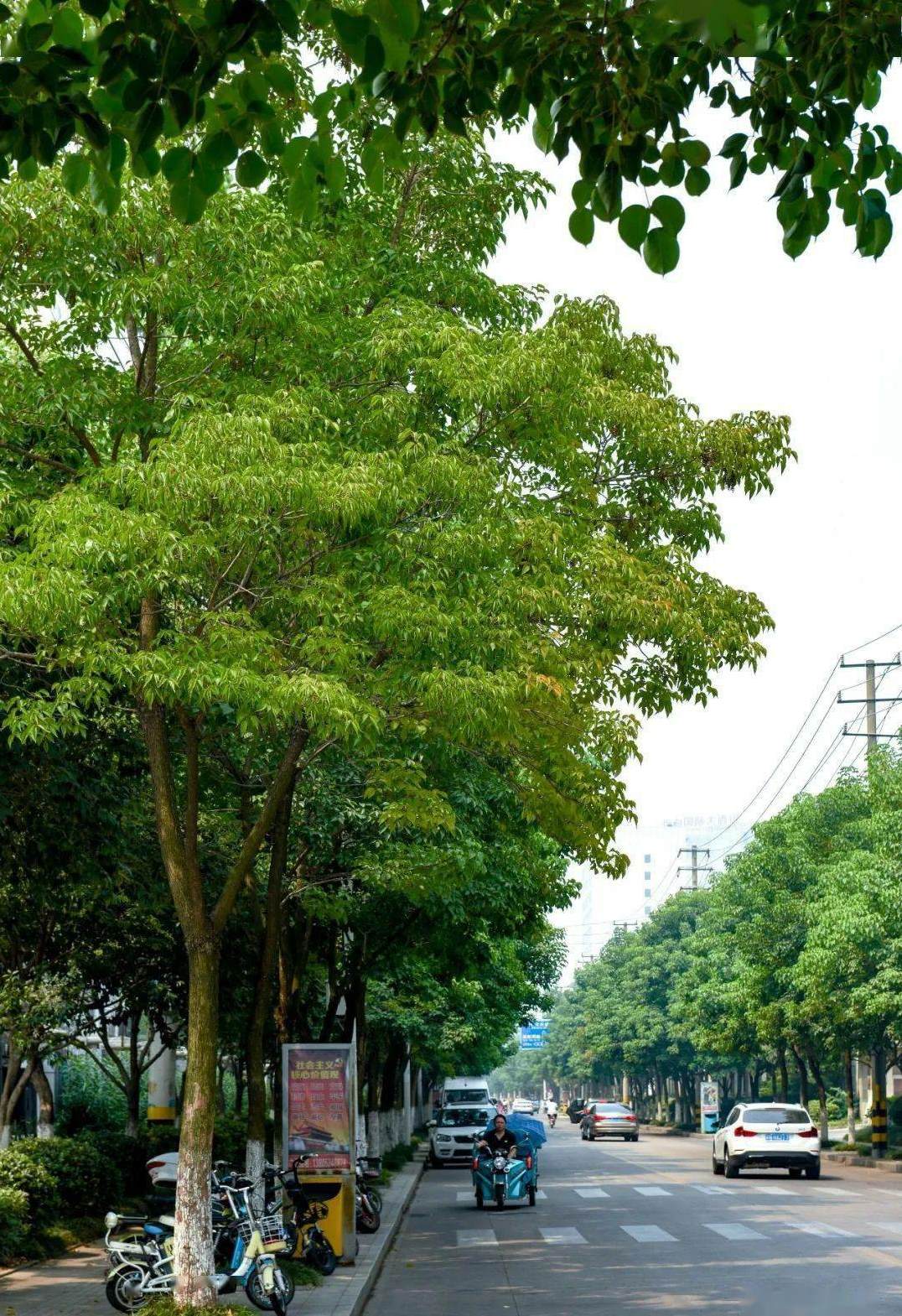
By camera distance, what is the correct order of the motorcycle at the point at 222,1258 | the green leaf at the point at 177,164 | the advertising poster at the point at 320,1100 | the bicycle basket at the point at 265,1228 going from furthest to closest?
the advertising poster at the point at 320,1100, the bicycle basket at the point at 265,1228, the motorcycle at the point at 222,1258, the green leaf at the point at 177,164

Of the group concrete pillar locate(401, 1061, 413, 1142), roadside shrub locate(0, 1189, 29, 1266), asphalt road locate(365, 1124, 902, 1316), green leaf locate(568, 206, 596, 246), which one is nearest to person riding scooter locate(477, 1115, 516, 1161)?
asphalt road locate(365, 1124, 902, 1316)

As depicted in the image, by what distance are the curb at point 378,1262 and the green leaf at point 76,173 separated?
10687 mm

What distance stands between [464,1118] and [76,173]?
1680 inches

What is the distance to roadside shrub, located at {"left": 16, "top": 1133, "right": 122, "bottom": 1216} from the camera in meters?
21.2

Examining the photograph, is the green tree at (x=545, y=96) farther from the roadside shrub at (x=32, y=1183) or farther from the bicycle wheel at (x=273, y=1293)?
the roadside shrub at (x=32, y=1183)

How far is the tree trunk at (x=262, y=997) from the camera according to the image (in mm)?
18109

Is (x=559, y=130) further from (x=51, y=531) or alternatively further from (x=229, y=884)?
(x=229, y=884)

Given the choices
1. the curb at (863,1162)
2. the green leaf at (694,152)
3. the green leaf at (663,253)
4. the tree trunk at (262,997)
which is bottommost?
the curb at (863,1162)

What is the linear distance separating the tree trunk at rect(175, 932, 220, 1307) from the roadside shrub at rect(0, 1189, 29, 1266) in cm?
544

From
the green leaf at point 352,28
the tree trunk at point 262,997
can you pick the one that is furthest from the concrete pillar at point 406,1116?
the green leaf at point 352,28

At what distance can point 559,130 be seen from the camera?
5691 millimetres

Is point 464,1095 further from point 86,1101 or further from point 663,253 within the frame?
point 663,253

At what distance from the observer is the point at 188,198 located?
563cm

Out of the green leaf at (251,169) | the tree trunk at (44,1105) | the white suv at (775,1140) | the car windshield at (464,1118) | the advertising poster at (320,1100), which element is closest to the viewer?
the green leaf at (251,169)
